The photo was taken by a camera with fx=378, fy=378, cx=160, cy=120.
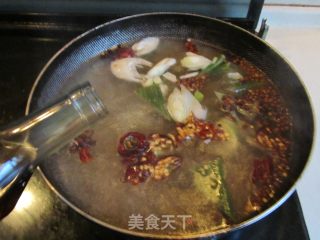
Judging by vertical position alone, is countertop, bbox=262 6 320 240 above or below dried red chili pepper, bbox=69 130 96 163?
above

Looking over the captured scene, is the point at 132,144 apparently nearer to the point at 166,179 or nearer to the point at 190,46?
the point at 166,179

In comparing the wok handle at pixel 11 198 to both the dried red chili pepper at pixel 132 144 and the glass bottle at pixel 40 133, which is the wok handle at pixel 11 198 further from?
the dried red chili pepper at pixel 132 144

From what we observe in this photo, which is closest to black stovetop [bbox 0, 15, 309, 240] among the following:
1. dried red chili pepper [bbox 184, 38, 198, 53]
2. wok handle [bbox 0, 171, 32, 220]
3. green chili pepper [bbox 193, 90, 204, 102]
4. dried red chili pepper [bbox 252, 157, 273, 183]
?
wok handle [bbox 0, 171, 32, 220]

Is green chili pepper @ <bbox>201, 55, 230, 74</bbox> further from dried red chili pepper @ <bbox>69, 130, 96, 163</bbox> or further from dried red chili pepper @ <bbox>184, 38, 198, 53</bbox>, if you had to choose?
dried red chili pepper @ <bbox>69, 130, 96, 163</bbox>

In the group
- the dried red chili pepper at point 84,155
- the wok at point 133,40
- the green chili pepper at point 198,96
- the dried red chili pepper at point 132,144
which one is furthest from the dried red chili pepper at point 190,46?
the dried red chili pepper at point 84,155

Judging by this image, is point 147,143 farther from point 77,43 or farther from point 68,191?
point 77,43

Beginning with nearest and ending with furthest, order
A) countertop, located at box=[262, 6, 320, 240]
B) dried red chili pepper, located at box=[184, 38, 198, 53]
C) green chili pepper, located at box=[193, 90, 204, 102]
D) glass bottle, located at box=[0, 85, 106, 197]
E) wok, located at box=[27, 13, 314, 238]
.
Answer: glass bottle, located at box=[0, 85, 106, 197] < wok, located at box=[27, 13, 314, 238] < green chili pepper, located at box=[193, 90, 204, 102] < dried red chili pepper, located at box=[184, 38, 198, 53] < countertop, located at box=[262, 6, 320, 240]
